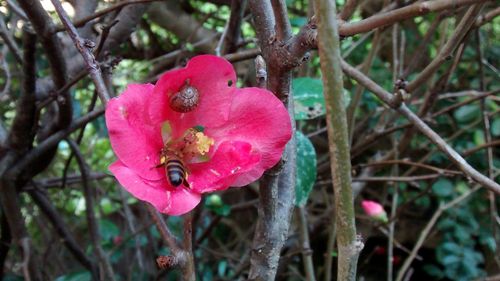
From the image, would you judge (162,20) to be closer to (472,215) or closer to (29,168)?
(29,168)

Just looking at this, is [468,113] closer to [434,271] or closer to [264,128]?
[434,271]

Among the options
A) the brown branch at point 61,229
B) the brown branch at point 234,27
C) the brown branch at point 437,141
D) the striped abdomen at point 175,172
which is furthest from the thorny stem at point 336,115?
the brown branch at point 61,229

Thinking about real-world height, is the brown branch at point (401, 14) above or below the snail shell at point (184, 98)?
above

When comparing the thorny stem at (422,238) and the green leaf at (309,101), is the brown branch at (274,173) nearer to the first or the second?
the green leaf at (309,101)

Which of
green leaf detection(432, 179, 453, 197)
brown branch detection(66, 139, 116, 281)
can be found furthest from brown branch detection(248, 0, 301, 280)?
green leaf detection(432, 179, 453, 197)

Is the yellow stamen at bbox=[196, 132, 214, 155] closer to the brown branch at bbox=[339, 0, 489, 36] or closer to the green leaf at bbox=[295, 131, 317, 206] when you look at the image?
the brown branch at bbox=[339, 0, 489, 36]

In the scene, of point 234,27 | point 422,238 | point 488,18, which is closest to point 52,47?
point 234,27

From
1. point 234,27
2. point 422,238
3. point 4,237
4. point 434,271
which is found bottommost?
point 434,271
